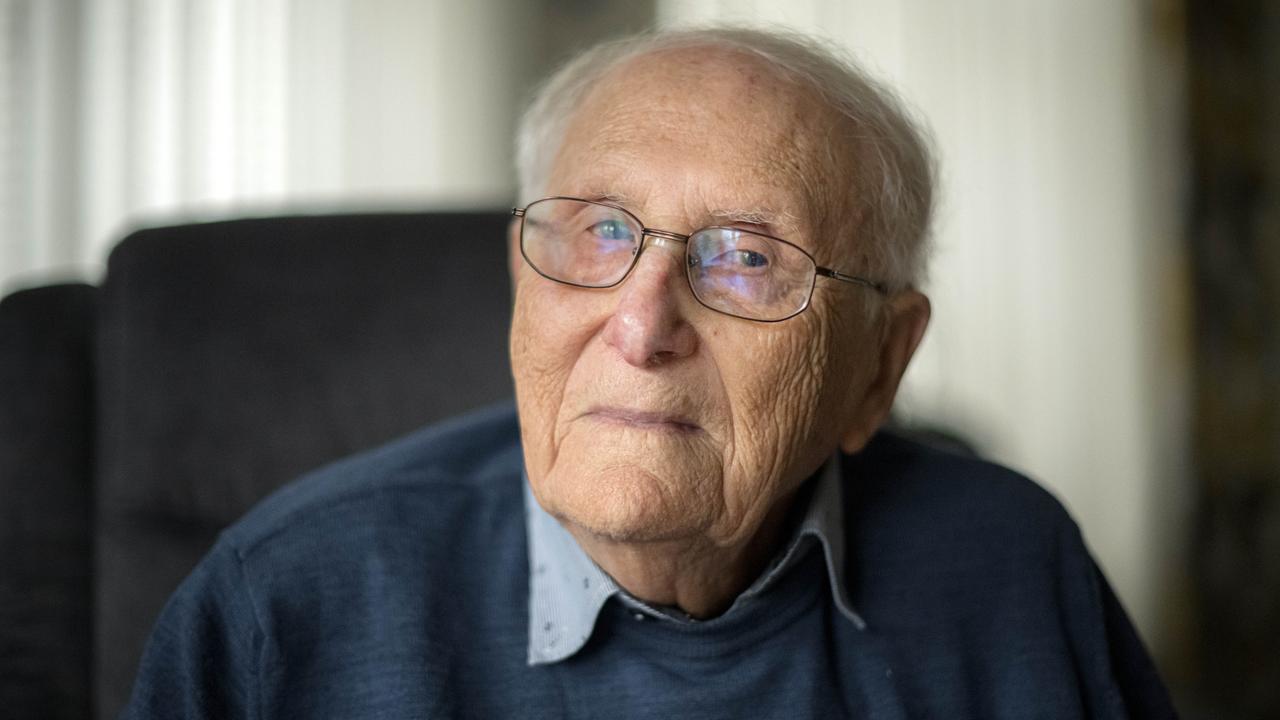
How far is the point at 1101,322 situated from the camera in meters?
3.90

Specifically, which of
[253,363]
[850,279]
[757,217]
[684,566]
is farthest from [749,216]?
[253,363]

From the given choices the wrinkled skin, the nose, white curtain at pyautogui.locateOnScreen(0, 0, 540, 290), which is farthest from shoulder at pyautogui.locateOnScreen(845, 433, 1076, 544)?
white curtain at pyautogui.locateOnScreen(0, 0, 540, 290)

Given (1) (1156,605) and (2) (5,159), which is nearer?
(2) (5,159)

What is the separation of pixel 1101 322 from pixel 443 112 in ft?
8.23

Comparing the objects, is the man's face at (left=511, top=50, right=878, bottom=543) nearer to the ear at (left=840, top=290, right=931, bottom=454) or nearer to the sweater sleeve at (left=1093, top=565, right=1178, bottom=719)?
the ear at (left=840, top=290, right=931, bottom=454)

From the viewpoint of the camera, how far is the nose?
1.05m

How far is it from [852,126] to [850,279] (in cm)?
17

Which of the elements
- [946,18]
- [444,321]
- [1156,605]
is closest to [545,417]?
[444,321]

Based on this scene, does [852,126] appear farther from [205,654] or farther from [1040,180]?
[1040,180]

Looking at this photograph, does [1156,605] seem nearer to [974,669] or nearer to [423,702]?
[974,669]

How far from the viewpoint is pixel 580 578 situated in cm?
116

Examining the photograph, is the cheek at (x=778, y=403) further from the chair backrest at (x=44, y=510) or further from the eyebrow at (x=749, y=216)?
the chair backrest at (x=44, y=510)

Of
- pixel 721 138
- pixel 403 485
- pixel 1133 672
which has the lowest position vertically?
pixel 1133 672

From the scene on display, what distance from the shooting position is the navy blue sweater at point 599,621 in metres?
1.10
